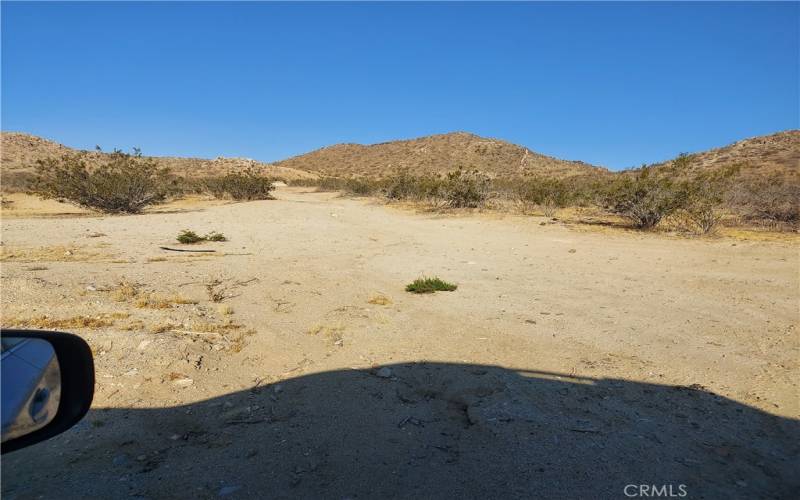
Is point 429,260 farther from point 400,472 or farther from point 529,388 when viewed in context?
point 400,472

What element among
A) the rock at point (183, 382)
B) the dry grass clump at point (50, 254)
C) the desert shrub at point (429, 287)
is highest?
the desert shrub at point (429, 287)

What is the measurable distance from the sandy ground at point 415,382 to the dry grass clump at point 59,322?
0.10ft

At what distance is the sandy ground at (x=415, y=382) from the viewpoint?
2602 mm

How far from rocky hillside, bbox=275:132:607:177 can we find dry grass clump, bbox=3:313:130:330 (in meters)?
55.7

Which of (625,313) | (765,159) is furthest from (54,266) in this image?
(765,159)

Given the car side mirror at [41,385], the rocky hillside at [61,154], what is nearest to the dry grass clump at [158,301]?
the car side mirror at [41,385]

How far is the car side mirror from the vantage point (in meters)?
1.18

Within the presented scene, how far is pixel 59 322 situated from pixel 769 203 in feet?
64.8

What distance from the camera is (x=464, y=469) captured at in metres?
2.67

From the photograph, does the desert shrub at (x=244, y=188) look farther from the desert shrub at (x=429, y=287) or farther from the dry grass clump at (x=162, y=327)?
the dry grass clump at (x=162, y=327)

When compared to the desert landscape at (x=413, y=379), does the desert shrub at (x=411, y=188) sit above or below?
above

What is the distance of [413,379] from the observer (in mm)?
3922

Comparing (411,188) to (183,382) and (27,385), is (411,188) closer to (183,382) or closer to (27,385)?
(183,382)

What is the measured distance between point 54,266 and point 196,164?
209ft
